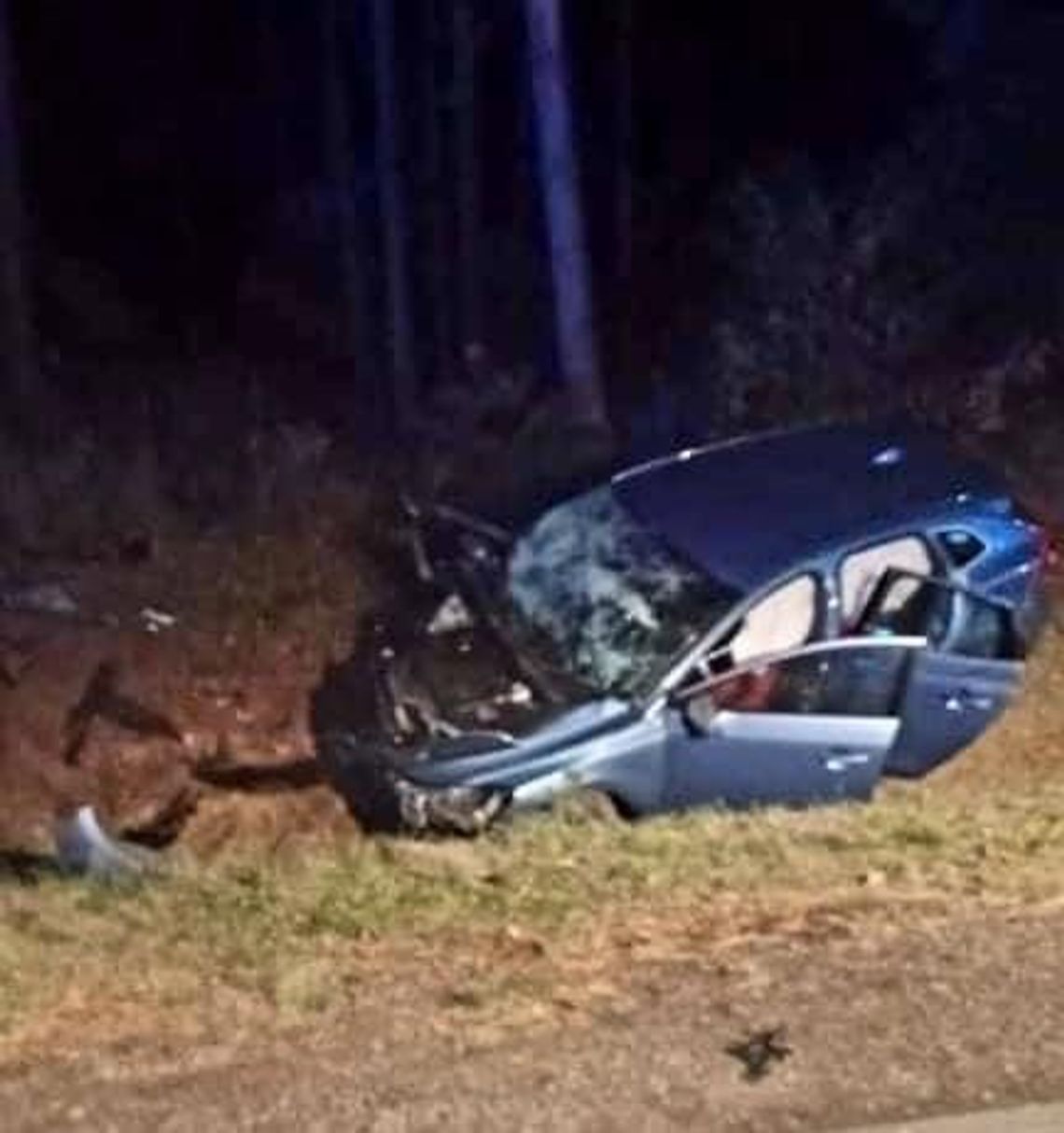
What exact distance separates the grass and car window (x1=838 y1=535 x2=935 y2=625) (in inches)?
91.9

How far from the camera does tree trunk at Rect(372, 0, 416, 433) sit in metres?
17.9

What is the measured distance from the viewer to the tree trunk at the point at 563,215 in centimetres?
1620

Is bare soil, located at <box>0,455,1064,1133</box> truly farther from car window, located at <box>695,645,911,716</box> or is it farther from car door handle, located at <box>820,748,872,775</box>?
car door handle, located at <box>820,748,872,775</box>

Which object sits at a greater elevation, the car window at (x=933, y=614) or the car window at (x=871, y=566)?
the car window at (x=871, y=566)

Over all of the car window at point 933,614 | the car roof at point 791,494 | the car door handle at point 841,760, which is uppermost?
the car roof at point 791,494

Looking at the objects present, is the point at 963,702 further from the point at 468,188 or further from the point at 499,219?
the point at 499,219

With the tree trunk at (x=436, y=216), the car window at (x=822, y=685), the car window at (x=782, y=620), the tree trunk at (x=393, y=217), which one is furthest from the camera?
the tree trunk at (x=436, y=216)

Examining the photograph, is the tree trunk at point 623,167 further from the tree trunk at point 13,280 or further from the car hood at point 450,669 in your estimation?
the car hood at point 450,669

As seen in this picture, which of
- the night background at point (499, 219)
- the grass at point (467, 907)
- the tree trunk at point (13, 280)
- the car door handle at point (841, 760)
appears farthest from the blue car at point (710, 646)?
the tree trunk at point (13, 280)

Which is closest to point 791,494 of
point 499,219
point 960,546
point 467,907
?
point 960,546

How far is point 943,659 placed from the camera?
1107 cm

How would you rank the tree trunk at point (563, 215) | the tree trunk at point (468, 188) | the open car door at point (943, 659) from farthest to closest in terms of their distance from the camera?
the tree trunk at point (468, 188), the tree trunk at point (563, 215), the open car door at point (943, 659)

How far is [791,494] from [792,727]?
1035 millimetres

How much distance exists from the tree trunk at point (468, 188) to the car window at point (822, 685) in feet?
25.7
